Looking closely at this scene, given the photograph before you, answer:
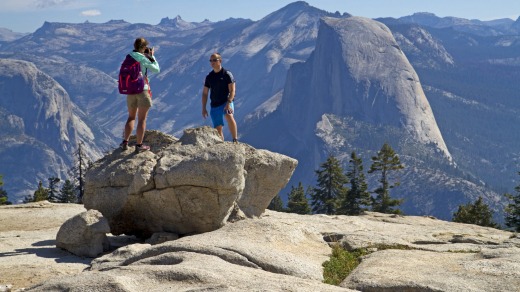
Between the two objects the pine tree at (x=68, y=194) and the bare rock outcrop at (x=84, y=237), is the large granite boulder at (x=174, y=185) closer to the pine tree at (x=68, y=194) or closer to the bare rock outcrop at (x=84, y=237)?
the bare rock outcrop at (x=84, y=237)

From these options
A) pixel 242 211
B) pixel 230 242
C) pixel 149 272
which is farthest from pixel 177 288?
pixel 242 211

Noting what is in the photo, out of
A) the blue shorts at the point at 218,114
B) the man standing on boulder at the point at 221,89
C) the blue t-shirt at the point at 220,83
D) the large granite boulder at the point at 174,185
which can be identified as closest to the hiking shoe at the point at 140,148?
the large granite boulder at the point at 174,185

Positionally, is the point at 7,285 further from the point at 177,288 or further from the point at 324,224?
the point at 324,224

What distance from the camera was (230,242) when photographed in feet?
45.9

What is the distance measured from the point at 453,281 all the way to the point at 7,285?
29.6ft

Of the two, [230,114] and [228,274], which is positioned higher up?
[230,114]

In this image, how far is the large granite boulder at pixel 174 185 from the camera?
1811cm

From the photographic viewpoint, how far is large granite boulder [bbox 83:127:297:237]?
59.4ft

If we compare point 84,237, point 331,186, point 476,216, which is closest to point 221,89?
point 84,237

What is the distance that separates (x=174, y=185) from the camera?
18.4 meters

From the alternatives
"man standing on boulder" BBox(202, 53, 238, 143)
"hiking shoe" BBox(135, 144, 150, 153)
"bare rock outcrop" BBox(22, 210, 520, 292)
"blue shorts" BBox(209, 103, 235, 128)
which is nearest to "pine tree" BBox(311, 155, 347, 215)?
"blue shorts" BBox(209, 103, 235, 128)

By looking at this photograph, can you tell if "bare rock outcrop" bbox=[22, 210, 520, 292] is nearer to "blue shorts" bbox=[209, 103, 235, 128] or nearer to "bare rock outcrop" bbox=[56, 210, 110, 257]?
"bare rock outcrop" bbox=[56, 210, 110, 257]

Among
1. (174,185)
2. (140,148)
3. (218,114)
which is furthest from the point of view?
(218,114)

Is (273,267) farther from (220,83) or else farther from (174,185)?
(220,83)
